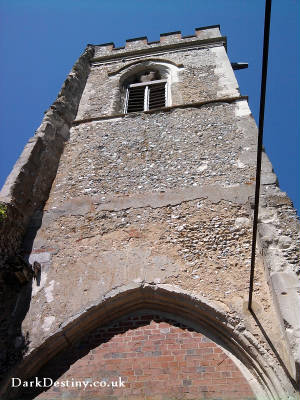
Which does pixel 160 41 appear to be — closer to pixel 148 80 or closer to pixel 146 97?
pixel 148 80

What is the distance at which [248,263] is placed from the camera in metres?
4.12

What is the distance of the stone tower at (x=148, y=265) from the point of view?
3.50 meters

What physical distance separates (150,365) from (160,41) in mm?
10217

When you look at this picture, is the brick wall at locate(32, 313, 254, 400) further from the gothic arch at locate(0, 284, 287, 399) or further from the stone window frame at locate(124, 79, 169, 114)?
the stone window frame at locate(124, 79, 169, 114)

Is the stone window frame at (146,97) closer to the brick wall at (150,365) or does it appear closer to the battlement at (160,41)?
the battlement at (160,41)

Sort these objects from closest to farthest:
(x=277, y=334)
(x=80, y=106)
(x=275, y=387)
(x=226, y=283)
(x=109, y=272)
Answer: (x=275, y=387) → (x=277, y=334) → (x=226, y=283) → (x=109, y=272) → (x=80, y=106)

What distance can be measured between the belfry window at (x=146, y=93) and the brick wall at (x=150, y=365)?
18.9 feet

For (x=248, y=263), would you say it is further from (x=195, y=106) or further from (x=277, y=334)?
(x=195, y=106)

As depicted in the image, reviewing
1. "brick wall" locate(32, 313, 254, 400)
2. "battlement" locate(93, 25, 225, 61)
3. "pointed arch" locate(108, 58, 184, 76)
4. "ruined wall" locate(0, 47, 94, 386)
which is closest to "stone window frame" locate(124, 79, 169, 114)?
"pointed arch" locate(108, 58, 184, 76)

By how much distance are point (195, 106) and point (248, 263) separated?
4.13 metres

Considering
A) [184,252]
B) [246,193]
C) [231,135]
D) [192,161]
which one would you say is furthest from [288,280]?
[231,135]

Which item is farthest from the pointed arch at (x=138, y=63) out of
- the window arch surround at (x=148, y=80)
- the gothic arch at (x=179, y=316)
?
the gothic arch at (x=179, y=316)

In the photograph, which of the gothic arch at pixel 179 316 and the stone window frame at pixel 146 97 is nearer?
the gothic arch at pixel 179 316

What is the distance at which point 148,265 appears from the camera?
14.4 ft
